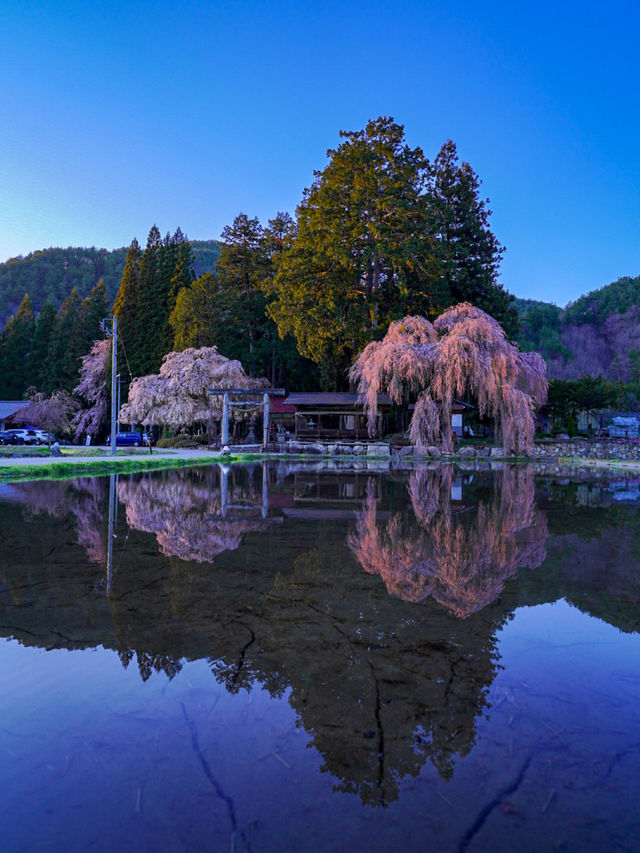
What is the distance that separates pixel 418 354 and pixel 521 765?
90.5ft

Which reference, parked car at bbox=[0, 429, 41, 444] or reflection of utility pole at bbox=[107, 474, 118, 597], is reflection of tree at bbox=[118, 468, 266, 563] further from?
parked car at bbox=[0, 429, 41, 444]

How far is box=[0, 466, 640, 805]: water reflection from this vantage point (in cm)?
261

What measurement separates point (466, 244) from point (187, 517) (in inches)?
1488

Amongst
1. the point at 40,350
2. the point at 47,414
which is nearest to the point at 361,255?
the point at 47,414

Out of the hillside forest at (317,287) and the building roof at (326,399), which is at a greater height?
the hillside forest at (317,287)

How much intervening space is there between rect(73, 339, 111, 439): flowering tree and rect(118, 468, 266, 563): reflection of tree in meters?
36.7

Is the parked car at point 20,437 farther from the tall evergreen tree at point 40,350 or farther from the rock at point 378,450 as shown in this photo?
the rock at point 378,450

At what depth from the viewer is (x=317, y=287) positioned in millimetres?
36000

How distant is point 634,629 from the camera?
3.99 m

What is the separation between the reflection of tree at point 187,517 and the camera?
21.5 ft

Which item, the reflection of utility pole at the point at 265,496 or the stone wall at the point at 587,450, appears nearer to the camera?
the reflection of utility pole at the point at 265,496

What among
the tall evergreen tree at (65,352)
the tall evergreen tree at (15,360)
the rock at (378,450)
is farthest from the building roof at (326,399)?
the tall evergreen tree at (15,360)

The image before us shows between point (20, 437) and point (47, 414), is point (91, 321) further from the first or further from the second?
point (20, 437)

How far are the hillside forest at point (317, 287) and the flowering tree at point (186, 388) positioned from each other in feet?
12.3
